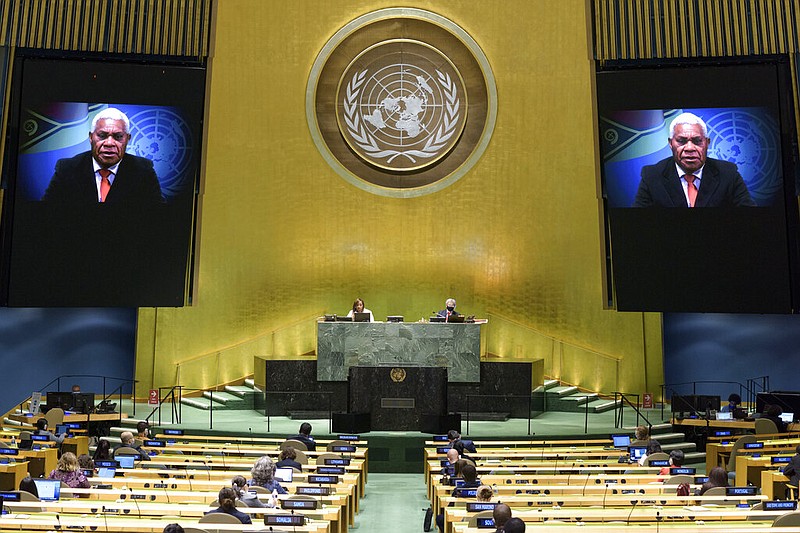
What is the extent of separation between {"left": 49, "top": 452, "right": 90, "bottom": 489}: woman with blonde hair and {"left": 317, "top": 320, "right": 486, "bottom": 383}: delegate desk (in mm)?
6954

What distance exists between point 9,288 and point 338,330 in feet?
17.7

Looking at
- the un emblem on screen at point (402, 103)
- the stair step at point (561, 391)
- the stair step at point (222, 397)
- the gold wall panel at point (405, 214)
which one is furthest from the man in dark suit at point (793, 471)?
the un emblem on screen at point (402, 103)

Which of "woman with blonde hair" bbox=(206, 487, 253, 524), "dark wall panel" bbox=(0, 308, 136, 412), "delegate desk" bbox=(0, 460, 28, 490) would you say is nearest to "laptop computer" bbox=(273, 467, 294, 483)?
"woman with blonde hair" bbox=(206, 487, 253, 524)

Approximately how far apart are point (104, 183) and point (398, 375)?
20.1 feet

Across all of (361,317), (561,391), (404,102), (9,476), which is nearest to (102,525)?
(9,476)

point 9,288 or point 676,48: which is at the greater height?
point 676,48

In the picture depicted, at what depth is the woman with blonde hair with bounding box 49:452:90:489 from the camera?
841cm

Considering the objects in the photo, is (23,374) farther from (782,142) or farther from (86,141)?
(782,142)

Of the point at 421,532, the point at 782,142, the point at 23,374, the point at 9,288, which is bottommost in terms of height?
the point at 421,532

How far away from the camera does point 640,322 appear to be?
17.7 metres

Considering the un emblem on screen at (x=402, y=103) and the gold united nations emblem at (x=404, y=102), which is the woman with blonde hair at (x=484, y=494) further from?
the un emblem on screen at (x=402, y=103)

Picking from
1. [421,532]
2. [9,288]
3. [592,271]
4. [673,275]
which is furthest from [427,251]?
[421,532]

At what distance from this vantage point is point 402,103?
60.7 feet

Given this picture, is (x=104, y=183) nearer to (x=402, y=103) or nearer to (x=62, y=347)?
(x=62, y=347)
